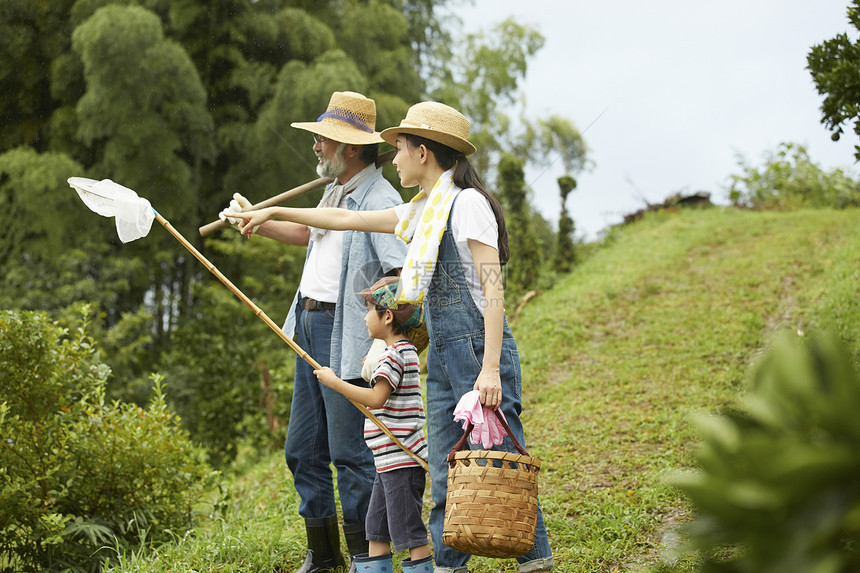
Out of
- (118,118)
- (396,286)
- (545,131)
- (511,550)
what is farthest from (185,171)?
(545,131)

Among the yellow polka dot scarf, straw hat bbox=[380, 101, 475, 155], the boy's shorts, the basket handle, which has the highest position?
straw hat bbox=[380, 101, 475, 155]

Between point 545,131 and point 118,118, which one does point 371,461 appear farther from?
point 545,131

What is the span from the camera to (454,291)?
8.18 feet

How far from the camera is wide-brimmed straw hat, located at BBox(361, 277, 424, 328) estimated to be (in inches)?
107

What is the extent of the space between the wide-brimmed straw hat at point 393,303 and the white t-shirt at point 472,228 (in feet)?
0.95

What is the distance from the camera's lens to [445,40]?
14961 mm

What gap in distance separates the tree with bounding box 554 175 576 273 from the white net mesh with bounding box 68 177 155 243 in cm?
862

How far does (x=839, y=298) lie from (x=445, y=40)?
9.93 m

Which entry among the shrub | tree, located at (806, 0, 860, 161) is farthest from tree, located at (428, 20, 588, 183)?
tree, located at (806, 0, 860, 161)

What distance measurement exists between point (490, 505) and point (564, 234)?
9229 millimetres

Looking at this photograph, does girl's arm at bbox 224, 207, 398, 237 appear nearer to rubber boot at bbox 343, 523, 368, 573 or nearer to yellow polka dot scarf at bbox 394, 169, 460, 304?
yellow polka dot scarf at bbox 394, 169, 460, 304

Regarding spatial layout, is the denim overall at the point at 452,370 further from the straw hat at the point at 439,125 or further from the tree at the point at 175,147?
the tree at the point at 175,147

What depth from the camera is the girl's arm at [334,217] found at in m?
2.80

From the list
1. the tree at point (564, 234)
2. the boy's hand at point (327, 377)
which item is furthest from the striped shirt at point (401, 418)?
the tree at point (564, 234)
